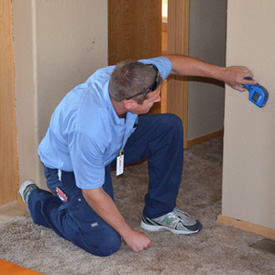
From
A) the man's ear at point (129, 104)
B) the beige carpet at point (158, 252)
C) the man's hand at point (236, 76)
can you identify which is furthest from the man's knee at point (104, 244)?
the man's hand at point (236, 76)

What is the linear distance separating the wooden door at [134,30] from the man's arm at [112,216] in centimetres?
180

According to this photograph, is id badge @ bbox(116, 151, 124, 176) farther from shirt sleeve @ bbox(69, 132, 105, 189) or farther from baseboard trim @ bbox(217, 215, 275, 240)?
baseboard trim @ bbox(217, 215, 275, 240)

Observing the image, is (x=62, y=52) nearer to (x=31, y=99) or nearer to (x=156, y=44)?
(x=31, y=99)

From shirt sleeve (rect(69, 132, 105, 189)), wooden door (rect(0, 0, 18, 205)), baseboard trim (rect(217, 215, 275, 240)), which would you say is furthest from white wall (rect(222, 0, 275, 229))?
wooden door (rect(0, 0, 18, 205))

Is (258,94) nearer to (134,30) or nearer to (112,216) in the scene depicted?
(112,216)

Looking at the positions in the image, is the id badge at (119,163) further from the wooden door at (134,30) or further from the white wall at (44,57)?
the wooden door at (134,30)

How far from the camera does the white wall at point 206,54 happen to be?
3.60 m

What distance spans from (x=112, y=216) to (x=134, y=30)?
209 cm

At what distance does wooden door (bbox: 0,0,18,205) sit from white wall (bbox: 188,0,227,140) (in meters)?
1.48

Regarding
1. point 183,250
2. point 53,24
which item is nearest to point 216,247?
point 183,250

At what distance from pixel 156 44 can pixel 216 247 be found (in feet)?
6.79

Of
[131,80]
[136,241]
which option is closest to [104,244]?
[136,241]

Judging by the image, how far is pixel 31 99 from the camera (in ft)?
8.00

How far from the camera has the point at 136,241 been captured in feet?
6.68
